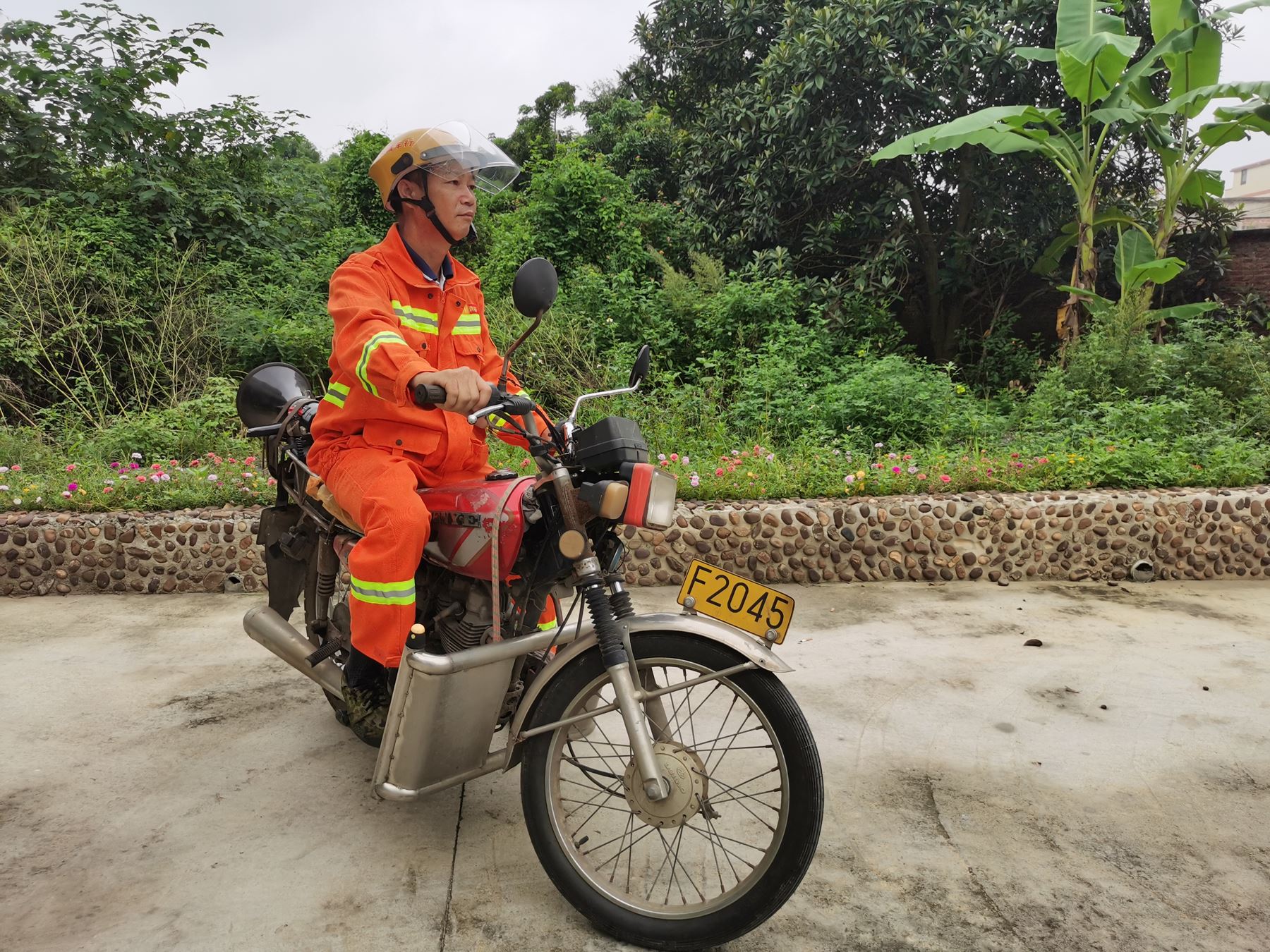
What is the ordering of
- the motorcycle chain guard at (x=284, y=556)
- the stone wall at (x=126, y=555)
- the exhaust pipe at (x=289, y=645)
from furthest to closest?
the stone wall at (x=126, y=555) < the motorcycle chain guard at (x=284, y=556) < the exhaust pipe at (x=289, y=645)

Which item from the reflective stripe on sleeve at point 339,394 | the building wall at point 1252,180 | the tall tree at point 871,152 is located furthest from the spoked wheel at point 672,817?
the building wall at point 1252,180

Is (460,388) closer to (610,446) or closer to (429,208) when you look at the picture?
(610,446)

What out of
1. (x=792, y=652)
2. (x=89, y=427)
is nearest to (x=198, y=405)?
(x=89, y=427)

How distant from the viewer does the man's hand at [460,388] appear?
214 centimetres

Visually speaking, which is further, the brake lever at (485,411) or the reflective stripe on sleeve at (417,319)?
the reflective stripe on sleeve at (417,319)

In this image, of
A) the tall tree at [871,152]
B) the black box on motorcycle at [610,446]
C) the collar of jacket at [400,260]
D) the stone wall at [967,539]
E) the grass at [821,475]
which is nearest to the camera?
the black box on motorcycle at [610,446]

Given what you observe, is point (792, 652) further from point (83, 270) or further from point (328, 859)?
point (83, 270)

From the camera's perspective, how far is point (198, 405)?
761 centimetres

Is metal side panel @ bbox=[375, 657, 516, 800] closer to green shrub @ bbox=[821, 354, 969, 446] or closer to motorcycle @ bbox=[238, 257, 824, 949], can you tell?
motorcycle @ bbox=[238, 257, 824, 949]

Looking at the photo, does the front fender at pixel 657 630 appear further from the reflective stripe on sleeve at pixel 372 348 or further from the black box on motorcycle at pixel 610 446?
the reflective stripe on sleeve at pixel 372 348

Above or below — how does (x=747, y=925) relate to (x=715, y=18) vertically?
below

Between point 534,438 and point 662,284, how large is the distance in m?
7.77

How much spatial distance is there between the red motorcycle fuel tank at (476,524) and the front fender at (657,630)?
0.29m

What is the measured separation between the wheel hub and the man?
741 millimetres
